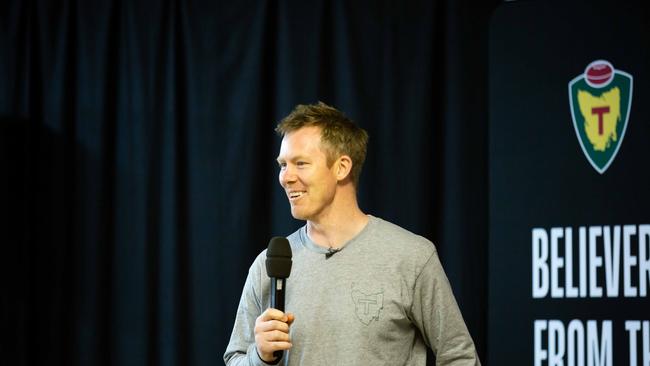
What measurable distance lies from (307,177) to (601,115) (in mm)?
1061

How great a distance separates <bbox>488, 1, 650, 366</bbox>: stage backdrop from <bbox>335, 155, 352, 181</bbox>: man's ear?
0.68 m

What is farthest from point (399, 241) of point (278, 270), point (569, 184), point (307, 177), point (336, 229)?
point (569, 184)

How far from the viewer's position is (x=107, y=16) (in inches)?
180

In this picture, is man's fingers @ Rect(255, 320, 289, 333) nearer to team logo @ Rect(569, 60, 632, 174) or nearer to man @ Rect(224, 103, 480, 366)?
man @ Rect(224, 103, 480, 366)

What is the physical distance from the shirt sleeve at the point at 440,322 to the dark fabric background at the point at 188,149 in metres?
1.04

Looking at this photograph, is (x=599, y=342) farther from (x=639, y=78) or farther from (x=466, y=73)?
(x=466, y=73)

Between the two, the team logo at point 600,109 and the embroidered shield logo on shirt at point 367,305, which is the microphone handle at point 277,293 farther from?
the team logo at point 600,109

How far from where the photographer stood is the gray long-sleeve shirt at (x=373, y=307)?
106 inches

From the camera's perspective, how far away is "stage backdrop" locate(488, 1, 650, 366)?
313 centimetres

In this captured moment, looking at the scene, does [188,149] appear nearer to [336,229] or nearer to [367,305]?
[336,229]

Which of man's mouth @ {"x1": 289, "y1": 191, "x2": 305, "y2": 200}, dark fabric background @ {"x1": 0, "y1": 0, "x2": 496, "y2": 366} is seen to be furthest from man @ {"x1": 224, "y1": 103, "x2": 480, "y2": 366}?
dark fabric background @ {"x1": 0, "y1": 0, "x2": 496, "y2": 366}

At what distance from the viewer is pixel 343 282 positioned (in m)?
2.76

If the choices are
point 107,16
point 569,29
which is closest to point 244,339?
point 569,29

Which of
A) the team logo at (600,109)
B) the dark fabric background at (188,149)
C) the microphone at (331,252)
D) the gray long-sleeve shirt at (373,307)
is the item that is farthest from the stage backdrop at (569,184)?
the microphone at (331,252)
